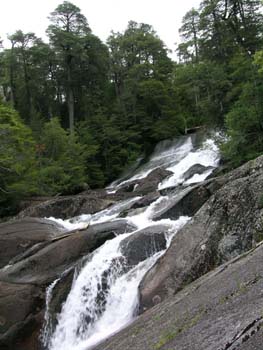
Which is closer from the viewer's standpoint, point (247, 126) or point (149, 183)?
point (247, 126)

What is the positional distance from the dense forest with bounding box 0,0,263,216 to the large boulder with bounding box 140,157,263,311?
9960 millimetres

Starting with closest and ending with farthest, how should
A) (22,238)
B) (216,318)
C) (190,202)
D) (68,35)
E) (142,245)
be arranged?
(216,318)
(142,245)
(190,202)
(22,238)
(68,35)

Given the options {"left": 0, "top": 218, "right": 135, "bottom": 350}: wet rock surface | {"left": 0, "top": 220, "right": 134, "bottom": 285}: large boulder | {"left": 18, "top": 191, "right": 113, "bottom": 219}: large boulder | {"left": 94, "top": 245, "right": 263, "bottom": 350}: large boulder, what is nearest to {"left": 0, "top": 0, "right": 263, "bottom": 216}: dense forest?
{"left": 18, "top": 191, "right": 113, "bottom": 219}: large boulder

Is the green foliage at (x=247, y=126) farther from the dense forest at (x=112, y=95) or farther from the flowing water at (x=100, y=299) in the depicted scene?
the flowing water at (x=100, y=299)

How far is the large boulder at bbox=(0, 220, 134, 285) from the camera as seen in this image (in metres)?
10.8

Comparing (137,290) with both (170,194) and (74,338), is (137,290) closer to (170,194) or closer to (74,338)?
(74,338)

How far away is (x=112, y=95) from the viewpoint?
44.7 meters

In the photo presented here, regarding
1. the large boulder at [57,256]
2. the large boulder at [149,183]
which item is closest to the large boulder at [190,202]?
the large boulder at [57,256]

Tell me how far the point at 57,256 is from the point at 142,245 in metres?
2.56

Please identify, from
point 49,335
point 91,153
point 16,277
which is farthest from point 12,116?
point 49,335

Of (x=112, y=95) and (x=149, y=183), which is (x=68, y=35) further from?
(x=149, y=183)

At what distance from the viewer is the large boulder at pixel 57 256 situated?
35.5 ft

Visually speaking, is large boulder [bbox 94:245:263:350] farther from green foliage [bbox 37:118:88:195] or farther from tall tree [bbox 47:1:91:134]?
tall tree [bbox 47:1:91:134]

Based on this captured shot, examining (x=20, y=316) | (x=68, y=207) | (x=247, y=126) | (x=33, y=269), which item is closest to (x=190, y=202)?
(x=33, y=269)
